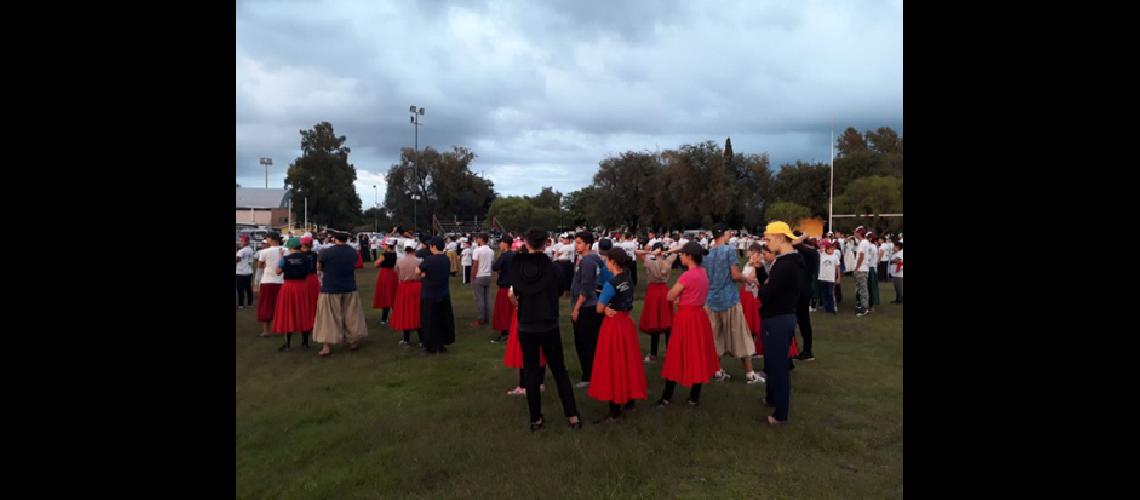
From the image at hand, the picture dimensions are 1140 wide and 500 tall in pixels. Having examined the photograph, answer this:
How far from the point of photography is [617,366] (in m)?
A: 5.91

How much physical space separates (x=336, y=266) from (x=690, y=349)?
5.98 metres

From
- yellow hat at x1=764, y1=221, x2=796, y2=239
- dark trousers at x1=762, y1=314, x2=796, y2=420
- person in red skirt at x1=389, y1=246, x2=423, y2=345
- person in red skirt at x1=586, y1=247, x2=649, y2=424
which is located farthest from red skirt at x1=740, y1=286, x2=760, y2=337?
person in red skirt at x1=389, y1=246, x2=423, y2=345

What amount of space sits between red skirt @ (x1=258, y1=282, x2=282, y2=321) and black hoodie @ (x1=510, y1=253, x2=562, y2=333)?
7024mm

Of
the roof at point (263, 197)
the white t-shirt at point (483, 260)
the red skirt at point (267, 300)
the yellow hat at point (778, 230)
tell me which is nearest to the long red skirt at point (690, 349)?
the yellow hat at point (778, 230)

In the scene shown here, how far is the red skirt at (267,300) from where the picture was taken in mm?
10812

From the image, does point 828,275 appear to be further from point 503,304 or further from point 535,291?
point 535,291

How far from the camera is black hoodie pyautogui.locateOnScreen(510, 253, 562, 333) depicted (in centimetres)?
575

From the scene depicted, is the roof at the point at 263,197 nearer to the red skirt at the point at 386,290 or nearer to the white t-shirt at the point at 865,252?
the red skirt at the point at 386,290

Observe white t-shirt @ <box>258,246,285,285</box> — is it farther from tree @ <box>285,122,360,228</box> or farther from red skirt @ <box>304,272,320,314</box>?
tree @ <box>285,122,360,228</box>
